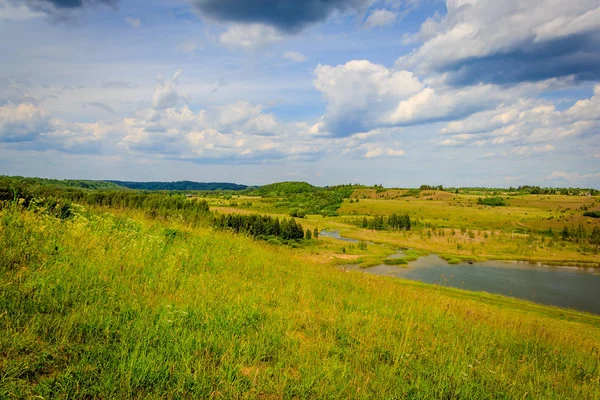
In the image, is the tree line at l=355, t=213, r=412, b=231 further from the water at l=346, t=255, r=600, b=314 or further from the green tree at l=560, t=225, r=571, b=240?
the green tree at l=560, t=225, r=571, b=240

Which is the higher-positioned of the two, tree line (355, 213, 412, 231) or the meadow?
the meadow

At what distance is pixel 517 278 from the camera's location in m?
68.4

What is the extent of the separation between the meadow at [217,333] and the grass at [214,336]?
24mm

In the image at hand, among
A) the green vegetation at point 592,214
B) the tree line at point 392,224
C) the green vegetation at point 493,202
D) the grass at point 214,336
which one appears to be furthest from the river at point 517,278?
the green vegetation at point 493,202

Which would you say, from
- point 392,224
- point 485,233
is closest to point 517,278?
point 485,233

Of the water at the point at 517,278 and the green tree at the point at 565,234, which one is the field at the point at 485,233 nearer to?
the green tree at the point at 565,234

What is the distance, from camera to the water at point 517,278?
2173 inches

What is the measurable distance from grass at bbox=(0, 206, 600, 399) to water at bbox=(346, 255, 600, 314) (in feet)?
155

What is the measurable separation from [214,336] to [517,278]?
8165 centimetres

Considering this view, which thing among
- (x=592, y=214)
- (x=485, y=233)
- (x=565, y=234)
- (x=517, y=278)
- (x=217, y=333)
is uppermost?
(x=217, y=333)

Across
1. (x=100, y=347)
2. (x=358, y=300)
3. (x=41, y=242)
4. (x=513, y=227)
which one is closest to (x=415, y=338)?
(x=358, y=300)

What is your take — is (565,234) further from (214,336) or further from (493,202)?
(214,336)

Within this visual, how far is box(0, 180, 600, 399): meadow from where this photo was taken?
3777 millimetres

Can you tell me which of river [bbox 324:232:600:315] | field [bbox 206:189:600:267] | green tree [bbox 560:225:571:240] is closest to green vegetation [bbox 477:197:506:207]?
field [bbox 206:189:600:267]
